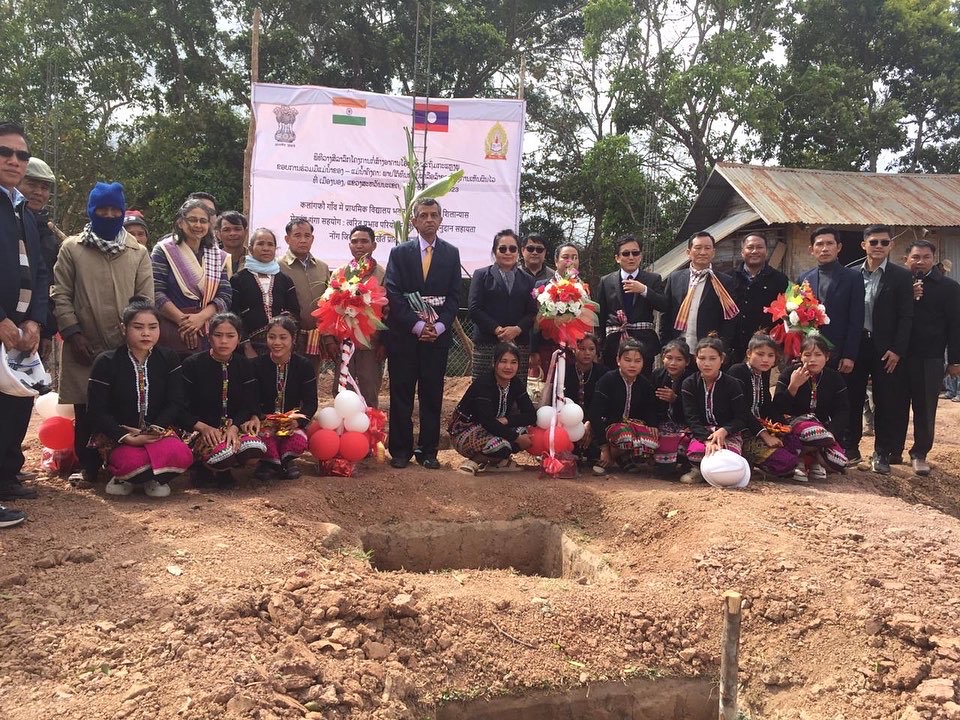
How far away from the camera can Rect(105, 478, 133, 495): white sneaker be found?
4.28 metres

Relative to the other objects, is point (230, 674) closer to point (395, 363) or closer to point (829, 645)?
point (829, 645)

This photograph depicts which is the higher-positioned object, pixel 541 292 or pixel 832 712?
pixel 541 292

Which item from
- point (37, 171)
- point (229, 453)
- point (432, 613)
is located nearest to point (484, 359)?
point (229, 453)

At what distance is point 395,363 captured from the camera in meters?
5.40

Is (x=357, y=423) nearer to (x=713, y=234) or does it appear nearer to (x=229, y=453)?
(x=229, y=453)

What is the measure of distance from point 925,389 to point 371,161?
18.3ft

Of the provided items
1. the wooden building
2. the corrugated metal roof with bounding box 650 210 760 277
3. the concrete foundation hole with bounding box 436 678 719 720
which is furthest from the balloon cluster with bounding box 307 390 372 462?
the wooden building

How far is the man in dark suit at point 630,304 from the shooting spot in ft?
18.6

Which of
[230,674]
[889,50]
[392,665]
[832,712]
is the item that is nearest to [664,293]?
[832,712]

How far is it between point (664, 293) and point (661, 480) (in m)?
1.49

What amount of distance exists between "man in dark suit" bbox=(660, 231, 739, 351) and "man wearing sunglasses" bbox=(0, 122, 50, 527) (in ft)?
13.7

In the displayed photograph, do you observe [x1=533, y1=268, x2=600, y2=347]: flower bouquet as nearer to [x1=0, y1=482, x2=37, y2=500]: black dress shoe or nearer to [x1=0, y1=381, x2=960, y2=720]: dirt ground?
[x1=0, y1=381, x2=960, y2=720]: dirt ground

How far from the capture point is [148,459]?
422cm

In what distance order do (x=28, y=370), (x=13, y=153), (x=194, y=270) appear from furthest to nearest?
1. (x=194, y=270)
2. (x=28, y=370)
3. (x=13, y=153)
